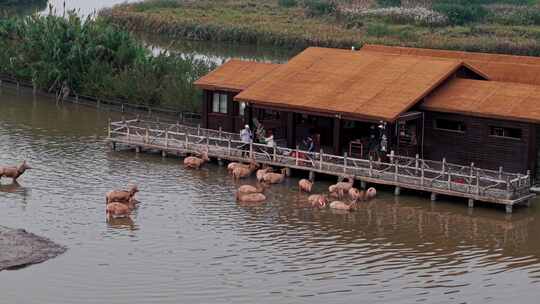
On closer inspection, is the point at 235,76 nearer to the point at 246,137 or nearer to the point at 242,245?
the point at 246,137

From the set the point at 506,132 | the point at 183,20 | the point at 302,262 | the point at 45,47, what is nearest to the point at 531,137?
the point at 506,132

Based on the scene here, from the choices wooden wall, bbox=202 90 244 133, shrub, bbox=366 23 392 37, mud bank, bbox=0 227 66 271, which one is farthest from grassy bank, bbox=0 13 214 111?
shrub, bbox=366 23 392 37

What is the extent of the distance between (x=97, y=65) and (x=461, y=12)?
51.3 meters

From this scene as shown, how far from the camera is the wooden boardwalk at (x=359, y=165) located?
147 feet

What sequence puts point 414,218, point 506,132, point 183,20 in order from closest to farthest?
point 414,218, point 506,132, point 183,20

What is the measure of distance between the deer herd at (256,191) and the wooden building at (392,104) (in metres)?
2.97

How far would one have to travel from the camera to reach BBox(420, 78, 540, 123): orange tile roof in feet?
152

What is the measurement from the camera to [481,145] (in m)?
47.6

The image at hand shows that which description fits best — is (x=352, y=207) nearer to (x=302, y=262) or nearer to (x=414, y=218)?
(x=414, y=218)

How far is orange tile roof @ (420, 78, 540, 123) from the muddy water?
13.0 ft

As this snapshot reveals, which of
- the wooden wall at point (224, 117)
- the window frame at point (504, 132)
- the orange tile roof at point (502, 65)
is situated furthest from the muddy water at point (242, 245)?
the orange tile roof at point (502, 65)

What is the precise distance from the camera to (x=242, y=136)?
52000mm

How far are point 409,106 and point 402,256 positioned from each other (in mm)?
9920

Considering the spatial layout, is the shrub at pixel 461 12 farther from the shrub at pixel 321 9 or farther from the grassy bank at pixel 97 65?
the grassy bank at pixel 97 65
